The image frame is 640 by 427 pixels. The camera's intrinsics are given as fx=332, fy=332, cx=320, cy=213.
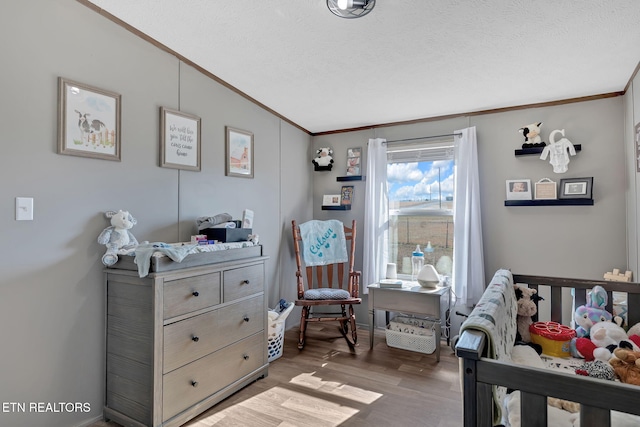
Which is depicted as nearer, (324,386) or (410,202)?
(324,386)

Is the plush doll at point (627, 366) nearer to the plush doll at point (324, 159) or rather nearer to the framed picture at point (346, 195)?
the framed picture at point (346, 195)

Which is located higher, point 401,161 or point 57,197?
point 401,161

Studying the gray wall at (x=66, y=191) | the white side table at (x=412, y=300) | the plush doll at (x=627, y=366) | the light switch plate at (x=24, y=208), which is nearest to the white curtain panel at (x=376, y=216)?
the white side table at (x=412, y=300)

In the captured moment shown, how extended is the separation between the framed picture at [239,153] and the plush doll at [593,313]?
2532 millimetres

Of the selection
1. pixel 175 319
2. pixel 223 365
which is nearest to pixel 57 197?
pixel 175 319

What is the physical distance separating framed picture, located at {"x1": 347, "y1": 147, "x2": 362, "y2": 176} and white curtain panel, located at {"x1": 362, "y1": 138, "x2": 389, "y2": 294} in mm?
183

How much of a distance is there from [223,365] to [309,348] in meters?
1.03

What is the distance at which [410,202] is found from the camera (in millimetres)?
3357

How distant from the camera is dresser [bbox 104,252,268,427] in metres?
1.73

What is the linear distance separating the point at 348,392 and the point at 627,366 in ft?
4.84

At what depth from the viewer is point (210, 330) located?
2008 mm

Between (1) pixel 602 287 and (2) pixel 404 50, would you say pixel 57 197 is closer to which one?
(2) pixel 404 50

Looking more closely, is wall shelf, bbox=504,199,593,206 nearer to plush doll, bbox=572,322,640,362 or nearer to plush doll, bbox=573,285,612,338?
plush doll, bbox=573,285,612,338

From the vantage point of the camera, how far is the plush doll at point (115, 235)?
1.87 meters
